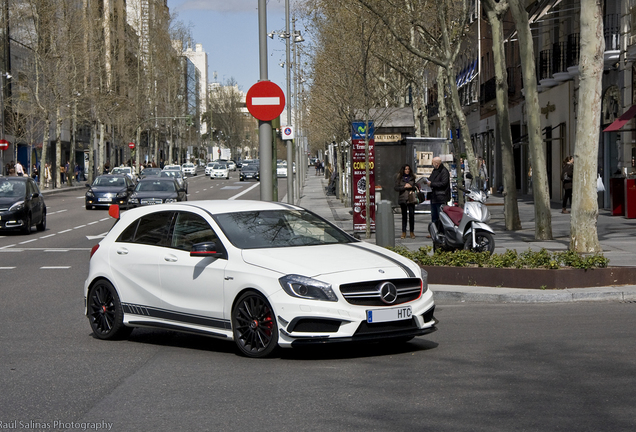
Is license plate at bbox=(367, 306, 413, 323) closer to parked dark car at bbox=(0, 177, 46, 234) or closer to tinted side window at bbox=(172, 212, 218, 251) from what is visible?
tinted side window at bbox=(172, 212, 218, 251)

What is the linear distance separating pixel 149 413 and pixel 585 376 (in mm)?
3225

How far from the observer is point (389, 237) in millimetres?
16859

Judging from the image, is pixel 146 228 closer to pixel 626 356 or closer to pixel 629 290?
pixel 626 356

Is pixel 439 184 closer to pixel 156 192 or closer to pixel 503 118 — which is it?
pixel 503 118

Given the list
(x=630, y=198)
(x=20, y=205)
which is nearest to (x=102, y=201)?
(x=20, y=205)

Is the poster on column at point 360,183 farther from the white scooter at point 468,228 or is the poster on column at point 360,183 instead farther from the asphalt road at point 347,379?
the asphalt road at point 347,379

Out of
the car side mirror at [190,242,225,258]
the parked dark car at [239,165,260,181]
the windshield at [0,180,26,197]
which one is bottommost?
the car side mirror at [190,242,225,258]

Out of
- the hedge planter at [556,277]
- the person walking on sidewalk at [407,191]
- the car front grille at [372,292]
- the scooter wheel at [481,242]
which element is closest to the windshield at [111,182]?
the person walking on sidewalk at [407,191]

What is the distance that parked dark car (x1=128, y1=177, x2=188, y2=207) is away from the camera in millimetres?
33031

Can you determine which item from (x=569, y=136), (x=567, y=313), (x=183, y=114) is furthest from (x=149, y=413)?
(x=183, y=114)

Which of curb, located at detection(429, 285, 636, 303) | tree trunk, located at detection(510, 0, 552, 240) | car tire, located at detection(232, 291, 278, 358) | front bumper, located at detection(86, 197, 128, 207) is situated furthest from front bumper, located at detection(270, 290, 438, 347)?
front bumper, located at detection(86, 197, 128, 207)

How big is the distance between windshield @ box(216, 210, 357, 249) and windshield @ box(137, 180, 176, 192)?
24897 millimetres

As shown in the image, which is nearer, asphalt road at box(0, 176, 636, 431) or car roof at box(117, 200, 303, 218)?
asphalt road at box(0, 176, 636, 431)

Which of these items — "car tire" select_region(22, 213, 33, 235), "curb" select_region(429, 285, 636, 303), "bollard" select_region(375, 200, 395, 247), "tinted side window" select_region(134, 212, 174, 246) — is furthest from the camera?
"car tire" select_region(22, 213, 33, 235)
